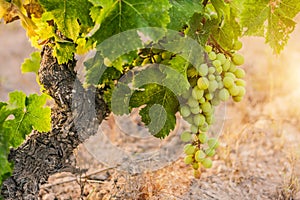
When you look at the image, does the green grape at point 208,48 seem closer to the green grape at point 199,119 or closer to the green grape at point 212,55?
the green grape at point 212,55

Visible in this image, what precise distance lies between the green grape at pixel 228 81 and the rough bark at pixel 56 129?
414mm

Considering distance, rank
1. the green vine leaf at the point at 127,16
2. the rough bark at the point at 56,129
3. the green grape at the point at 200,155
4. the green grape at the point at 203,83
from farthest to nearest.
→ the rough bark at the point at 56,129, the green grape at the point at 200,155, the green grape at the point at 203,83, the green vine leaf at the point at 127,16

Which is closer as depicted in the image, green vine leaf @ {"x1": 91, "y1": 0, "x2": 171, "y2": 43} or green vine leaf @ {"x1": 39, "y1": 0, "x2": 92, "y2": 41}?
green vine leaf @ {"x1": 91, "y1": 0, "x2": 171, "y2": 43}

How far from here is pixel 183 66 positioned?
1.24 meters

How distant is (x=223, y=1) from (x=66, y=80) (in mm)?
538

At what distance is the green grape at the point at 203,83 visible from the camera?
125 centimetres

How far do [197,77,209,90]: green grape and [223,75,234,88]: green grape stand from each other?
0.06m

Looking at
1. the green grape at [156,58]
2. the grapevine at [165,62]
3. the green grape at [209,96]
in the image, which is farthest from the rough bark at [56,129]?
the green grape at [209,96]

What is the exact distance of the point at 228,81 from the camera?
129cm

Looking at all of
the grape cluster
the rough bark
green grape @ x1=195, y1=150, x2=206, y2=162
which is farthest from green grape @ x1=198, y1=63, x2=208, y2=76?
the rough bark

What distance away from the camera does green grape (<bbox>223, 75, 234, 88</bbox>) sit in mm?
1286

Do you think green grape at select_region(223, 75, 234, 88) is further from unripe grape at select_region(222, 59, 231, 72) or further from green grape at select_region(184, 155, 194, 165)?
green grape at select_region(184, 155, 194, 165)

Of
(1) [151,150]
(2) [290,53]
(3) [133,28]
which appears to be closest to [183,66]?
(3) [133,28]

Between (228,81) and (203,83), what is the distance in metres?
0.07
